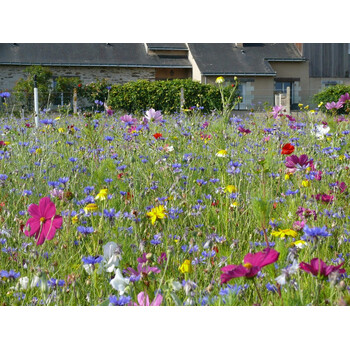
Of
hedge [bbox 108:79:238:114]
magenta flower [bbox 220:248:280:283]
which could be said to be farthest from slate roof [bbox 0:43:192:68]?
magenta flower [bbox 220:248:280:283]

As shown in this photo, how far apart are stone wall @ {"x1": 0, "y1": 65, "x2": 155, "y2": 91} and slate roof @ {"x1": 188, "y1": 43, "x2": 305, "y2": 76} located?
2.06 metres

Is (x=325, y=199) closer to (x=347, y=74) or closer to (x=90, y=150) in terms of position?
(x=90, y=150)

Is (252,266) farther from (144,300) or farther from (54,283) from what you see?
(54,283)

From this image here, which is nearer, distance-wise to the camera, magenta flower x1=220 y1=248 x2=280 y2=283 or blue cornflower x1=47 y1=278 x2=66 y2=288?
magenta flower x1=220 y1=248 x2=280 y2=283

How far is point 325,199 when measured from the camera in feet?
7.70

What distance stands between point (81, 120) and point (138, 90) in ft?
26.0

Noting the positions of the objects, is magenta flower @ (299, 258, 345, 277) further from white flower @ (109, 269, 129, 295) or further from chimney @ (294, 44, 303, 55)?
chimney @ (294, 44, 303, 55)

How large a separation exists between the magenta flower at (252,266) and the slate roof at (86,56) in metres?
15.5

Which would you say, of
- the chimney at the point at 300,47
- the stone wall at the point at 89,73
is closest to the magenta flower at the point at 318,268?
the stone wall at the point at 89,73

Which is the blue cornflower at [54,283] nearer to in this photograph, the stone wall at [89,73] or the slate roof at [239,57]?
the stone wall at [89,73]

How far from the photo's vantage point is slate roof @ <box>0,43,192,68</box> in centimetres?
1651

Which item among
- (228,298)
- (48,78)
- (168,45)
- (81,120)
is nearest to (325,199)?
(228,298)
